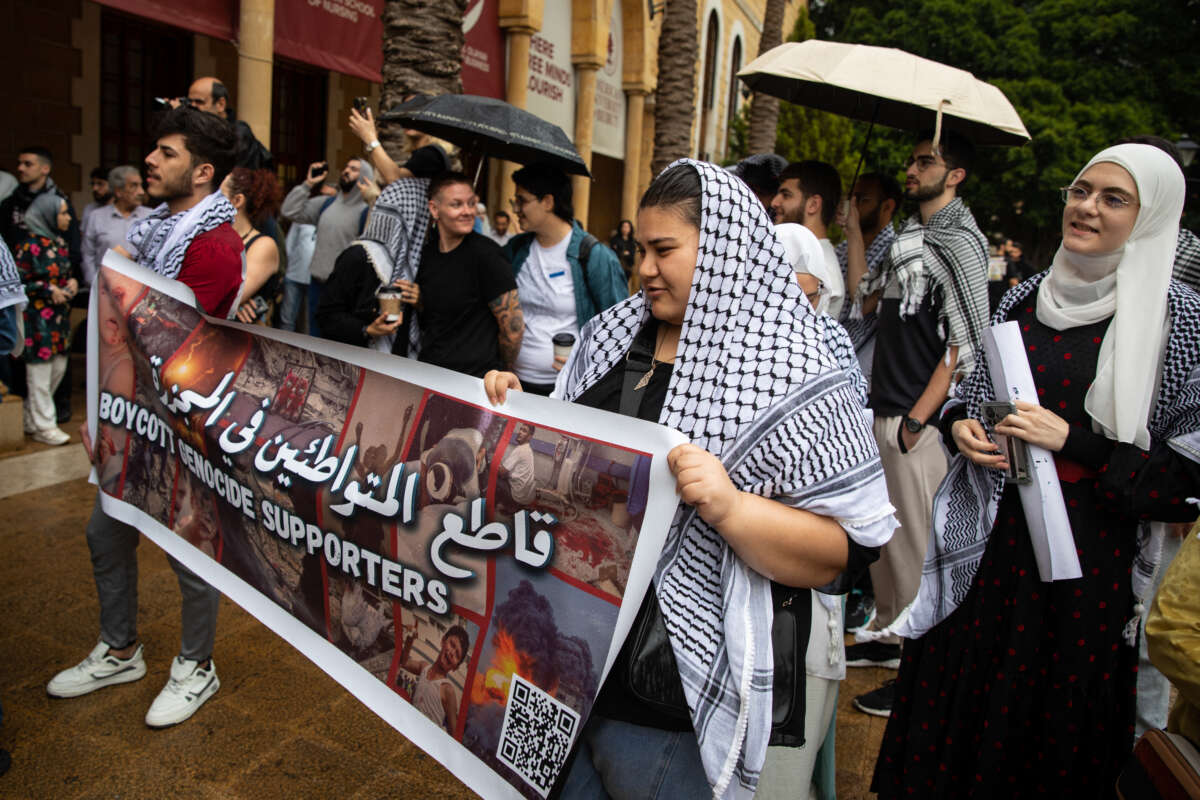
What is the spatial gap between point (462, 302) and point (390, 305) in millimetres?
387

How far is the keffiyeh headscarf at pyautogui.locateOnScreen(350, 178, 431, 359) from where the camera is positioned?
4188 mm

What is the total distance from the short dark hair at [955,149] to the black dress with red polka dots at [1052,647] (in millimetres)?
1728

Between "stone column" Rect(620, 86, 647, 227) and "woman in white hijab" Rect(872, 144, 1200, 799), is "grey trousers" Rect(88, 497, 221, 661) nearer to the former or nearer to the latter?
"woman in white hijab" Rect(872, 144, 1200, 799)

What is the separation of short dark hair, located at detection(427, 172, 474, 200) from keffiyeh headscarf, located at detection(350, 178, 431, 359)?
155 mm

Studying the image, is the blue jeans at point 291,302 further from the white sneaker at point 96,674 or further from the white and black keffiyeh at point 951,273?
the white and black keffiyeh at point 951,273

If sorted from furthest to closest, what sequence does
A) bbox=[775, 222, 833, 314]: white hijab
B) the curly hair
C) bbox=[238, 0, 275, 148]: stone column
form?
bbox=[238, 0, 275, 148]: stone column → the curly hair → bbox=[775, 222, 833, 314]: white hijab

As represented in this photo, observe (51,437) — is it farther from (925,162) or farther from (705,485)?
(705,485)

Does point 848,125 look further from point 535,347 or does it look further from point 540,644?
point 540,644

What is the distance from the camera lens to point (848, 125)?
1923 centimetres

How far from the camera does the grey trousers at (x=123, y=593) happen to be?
3140 mm

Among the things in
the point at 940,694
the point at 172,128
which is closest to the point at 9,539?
the point at 172,128

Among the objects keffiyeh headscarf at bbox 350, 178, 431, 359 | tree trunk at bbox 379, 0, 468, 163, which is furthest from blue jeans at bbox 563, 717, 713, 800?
tree trunk at bbox 379, 0, 468, 163

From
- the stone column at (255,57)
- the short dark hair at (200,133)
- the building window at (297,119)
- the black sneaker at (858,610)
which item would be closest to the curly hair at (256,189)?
the short dark hair at (200,133)

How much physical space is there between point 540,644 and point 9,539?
4268 mm
